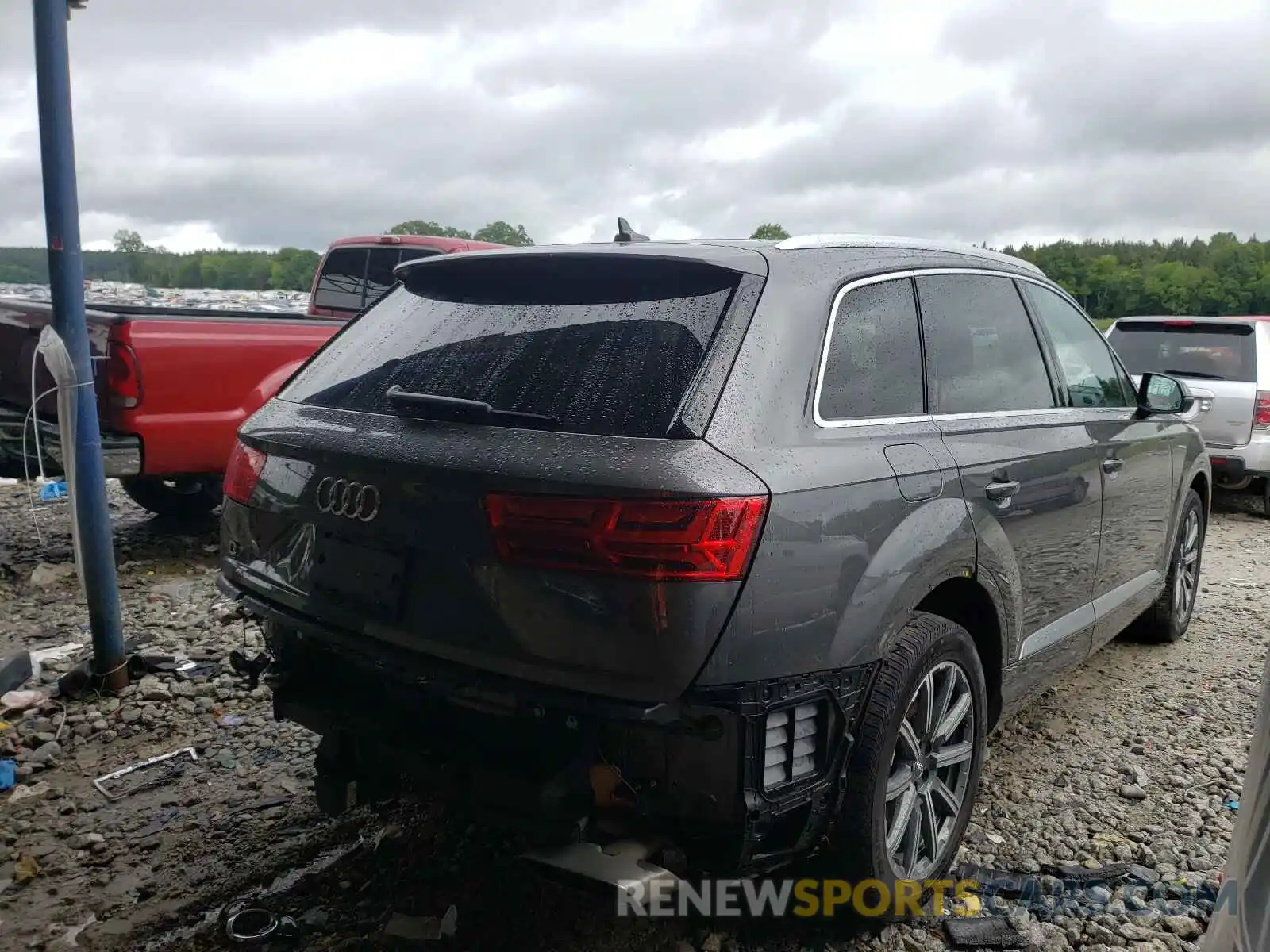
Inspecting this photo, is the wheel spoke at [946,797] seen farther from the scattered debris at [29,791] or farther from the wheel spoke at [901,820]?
the scattered debris at [29,791]

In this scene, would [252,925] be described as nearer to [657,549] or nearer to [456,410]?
[456,410]

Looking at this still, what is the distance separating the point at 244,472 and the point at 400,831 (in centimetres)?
120

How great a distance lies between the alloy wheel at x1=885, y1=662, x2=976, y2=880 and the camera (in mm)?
2607

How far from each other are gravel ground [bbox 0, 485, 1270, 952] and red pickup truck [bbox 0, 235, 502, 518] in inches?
42.6

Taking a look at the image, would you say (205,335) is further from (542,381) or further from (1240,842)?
(1240,842)

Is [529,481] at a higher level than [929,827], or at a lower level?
higher

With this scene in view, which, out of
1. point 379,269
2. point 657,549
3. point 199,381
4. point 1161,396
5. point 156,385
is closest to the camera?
point 657,549

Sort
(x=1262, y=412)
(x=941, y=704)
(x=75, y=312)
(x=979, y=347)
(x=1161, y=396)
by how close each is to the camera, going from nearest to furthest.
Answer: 1. (x=941, y=704)
2. (x=979, y=347)
3. (x=75, y=312)
4. (x=1161, y=396)
5. (x=1262, y=412)

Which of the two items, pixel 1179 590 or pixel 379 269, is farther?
pixel 379 269

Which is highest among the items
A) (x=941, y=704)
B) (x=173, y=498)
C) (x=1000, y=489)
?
(x=1000, y=489)

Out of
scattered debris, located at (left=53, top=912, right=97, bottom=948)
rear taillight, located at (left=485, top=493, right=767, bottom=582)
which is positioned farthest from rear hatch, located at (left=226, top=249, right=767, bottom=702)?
scattered debris, located at (left=53, top=912, right=97, bottom=948)

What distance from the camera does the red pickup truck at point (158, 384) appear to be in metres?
5.27

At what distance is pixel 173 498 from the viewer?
6.88 meters

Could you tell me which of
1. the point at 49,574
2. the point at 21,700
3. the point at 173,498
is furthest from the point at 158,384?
the point at 21,700
